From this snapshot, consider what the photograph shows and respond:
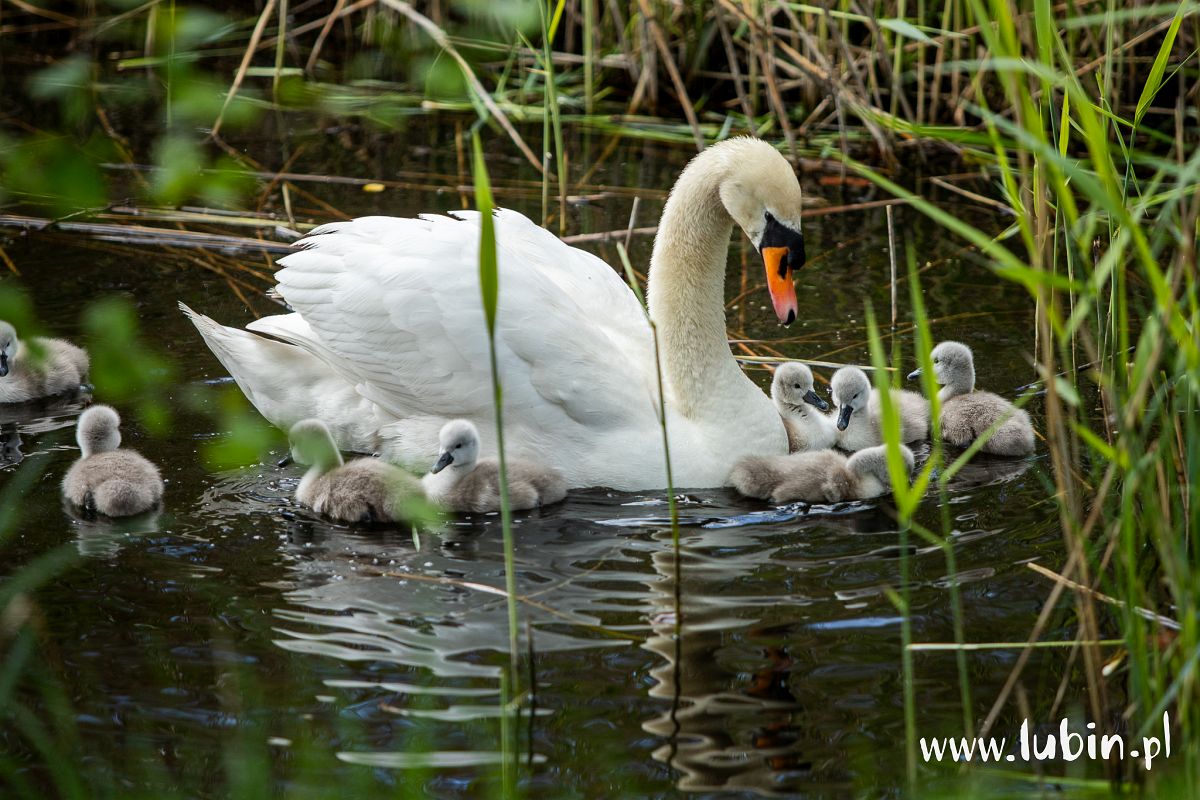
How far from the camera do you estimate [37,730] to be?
12.4ft

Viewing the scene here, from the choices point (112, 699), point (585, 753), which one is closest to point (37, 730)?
point (112, 699)

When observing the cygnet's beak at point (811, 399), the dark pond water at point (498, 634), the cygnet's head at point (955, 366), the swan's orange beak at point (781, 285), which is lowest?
the dark pond water at point (498, 634)

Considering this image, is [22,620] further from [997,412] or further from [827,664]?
[997,412]

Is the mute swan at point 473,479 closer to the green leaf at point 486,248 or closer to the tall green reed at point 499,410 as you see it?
the tall green reed at point 499,410

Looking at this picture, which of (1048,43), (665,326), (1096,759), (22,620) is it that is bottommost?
(1096,759)

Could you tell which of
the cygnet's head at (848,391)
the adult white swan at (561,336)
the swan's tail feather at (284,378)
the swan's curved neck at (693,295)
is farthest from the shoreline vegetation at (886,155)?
the swan's tail feather at (284,378)

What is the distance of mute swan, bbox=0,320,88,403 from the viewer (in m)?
6.23

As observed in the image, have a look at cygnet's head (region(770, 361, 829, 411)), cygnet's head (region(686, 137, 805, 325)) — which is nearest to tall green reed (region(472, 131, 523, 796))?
cygnet's head (region(686, 137, 805, 325))

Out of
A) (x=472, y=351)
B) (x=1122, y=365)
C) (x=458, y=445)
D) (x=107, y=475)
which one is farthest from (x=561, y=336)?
(x=1122, y=365)

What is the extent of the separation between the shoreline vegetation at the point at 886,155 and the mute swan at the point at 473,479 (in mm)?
1186

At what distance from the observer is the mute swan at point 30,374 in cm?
623

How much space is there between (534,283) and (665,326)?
1.87 feet

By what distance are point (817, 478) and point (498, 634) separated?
157 cm

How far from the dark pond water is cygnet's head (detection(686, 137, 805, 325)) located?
34.4 inches
